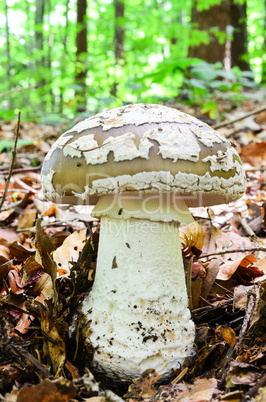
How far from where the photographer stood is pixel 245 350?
6.41ft

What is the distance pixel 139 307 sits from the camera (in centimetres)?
220

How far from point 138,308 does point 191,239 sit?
109cm

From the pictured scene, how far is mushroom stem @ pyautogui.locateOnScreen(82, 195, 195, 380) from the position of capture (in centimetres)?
215

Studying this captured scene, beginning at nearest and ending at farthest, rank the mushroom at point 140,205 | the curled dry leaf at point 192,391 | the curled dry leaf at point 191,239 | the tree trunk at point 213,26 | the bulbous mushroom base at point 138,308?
the curled dry leaf at point 192,391 → the mushroom at point 140,205 → the bulbous mushroom base at point 138,308 → the curled dry leaf at point 191,239 → the tree trunk at point 213,26

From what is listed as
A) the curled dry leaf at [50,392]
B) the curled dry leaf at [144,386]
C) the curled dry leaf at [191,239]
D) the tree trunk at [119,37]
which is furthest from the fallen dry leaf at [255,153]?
the tree trunk at [119,37]

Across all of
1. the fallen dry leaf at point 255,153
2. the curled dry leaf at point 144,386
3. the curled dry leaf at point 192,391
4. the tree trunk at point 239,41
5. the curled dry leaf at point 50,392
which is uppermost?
the tree trunk at point 239,41

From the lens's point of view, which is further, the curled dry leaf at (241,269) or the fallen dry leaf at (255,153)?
the fallen dry leaf at (255,153)

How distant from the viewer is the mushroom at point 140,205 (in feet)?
6.17

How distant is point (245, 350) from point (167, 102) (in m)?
8.20

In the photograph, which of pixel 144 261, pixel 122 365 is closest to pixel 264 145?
pixel 144 261

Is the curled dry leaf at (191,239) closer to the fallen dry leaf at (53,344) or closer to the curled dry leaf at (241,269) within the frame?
the curled dry leaf at (241,269)

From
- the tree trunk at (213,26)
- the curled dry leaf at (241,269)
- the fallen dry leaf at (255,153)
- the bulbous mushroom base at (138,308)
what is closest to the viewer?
the bulbous mushroom base at (138,308)

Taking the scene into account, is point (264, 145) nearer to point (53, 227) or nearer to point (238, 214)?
point (238, 214)

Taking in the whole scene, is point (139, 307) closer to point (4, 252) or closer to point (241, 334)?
point (241, 334)
